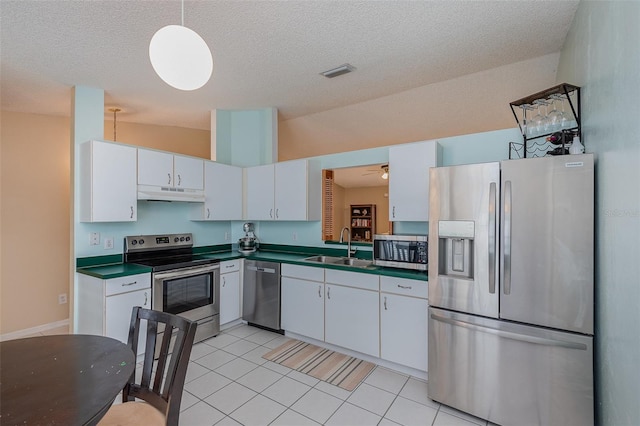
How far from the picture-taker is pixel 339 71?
9.59ft

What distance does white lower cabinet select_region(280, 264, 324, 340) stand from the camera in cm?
319

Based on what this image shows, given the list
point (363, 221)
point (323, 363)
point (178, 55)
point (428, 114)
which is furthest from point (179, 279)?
point (363, 221)

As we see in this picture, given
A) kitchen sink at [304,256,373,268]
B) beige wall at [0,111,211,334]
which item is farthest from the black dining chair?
beige wall at [0,111,211,334]

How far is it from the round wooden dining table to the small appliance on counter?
256 centimetres

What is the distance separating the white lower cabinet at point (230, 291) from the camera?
3.59 metres

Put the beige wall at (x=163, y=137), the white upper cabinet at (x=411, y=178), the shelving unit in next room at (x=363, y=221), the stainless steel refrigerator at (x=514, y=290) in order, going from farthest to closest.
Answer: the shelving unit in next room at (x=363, y=221), the beige wall at (x=163, y=137), the white upper cabinet at (x=411, y=178), the stainless steel refrigerator at (x=514, y=290)

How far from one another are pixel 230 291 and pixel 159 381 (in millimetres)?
2234

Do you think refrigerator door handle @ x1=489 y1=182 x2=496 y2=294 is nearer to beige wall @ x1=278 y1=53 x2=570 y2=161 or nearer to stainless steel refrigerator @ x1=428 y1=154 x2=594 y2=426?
stainless steel refrigerator @ x1=428 y1=154 x2=594 y2=426

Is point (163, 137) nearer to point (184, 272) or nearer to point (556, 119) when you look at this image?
point (184, 272)

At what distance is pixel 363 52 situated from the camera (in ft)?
8.42

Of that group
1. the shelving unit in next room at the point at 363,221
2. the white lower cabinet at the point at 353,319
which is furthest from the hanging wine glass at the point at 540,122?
the shelving unit in next room at the point at 363,221

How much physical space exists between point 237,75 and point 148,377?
261 centimetres

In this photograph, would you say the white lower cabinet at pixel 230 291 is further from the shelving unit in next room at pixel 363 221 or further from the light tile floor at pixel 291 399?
the shelving unit in next room at pixel 363 221

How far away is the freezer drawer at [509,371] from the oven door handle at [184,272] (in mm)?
2378
